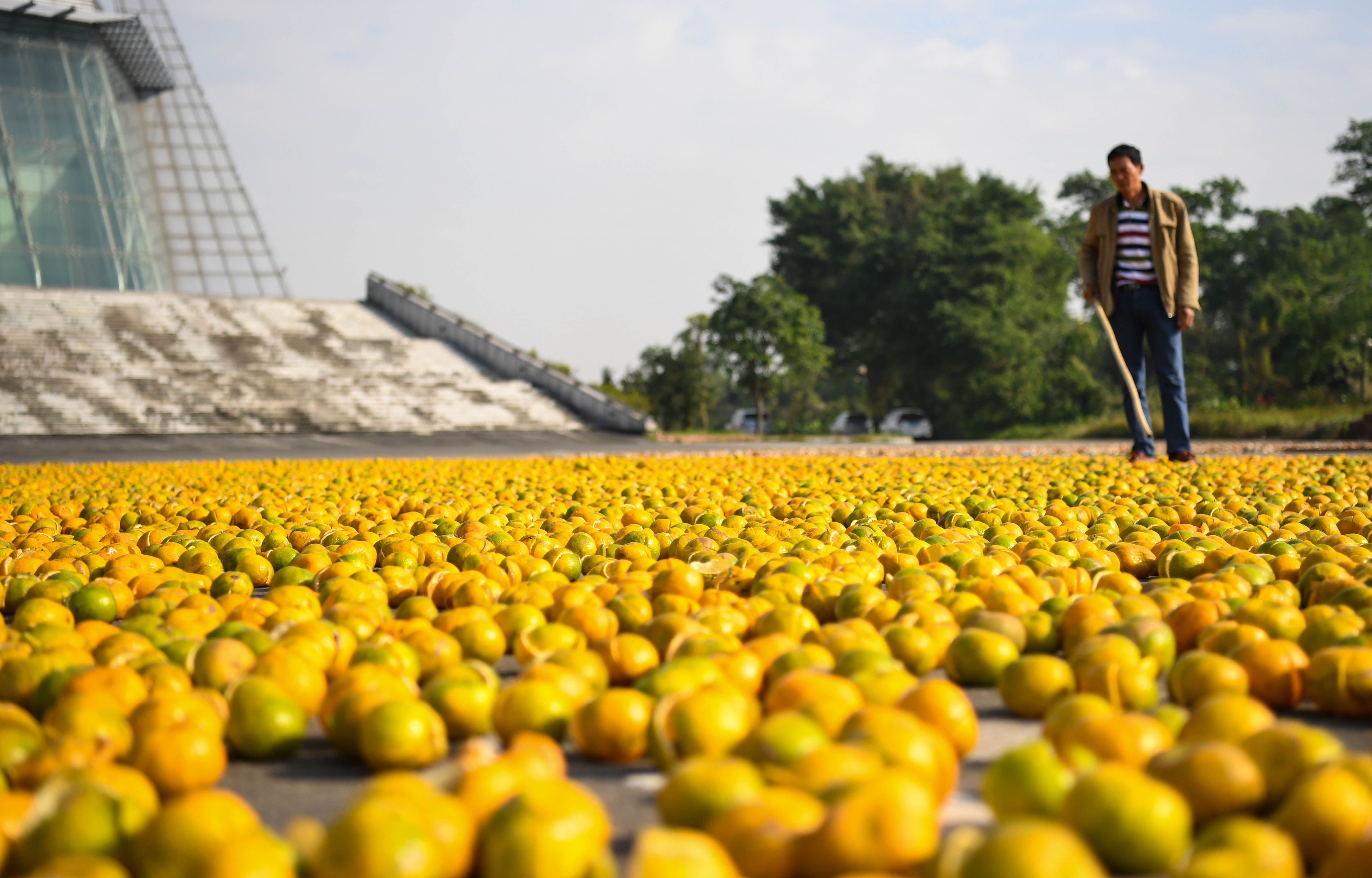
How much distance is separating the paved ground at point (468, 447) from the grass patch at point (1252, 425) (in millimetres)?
611

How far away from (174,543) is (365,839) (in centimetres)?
353

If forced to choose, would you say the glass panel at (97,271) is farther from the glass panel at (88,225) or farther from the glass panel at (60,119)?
the glass panel at (60,119)

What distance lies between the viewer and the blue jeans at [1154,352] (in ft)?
29.7

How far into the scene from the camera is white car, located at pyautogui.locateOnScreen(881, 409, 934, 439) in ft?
140

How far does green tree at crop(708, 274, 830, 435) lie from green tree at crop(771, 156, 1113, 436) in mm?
9188

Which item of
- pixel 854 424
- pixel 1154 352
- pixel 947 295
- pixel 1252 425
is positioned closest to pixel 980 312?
pixel 947 295

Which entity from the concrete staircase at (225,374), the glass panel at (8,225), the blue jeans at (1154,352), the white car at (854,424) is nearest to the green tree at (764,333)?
the concrete staircase at (225,374)

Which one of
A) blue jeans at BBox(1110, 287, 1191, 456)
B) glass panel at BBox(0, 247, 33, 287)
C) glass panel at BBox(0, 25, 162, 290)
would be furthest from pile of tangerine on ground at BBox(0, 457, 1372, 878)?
glass panel at BBox(0, 25, 162, 290)

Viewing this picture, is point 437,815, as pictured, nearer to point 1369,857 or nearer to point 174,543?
point 1369,857

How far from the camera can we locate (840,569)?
139 inches

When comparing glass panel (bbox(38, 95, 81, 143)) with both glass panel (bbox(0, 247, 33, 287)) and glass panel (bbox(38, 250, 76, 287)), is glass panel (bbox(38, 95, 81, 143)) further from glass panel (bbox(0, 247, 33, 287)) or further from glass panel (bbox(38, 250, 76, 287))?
glass panel (bbox(0, 247, 33, 287))

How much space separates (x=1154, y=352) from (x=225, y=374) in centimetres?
2350

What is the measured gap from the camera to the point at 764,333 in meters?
33.6

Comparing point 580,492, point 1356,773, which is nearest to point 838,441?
point 580,492
